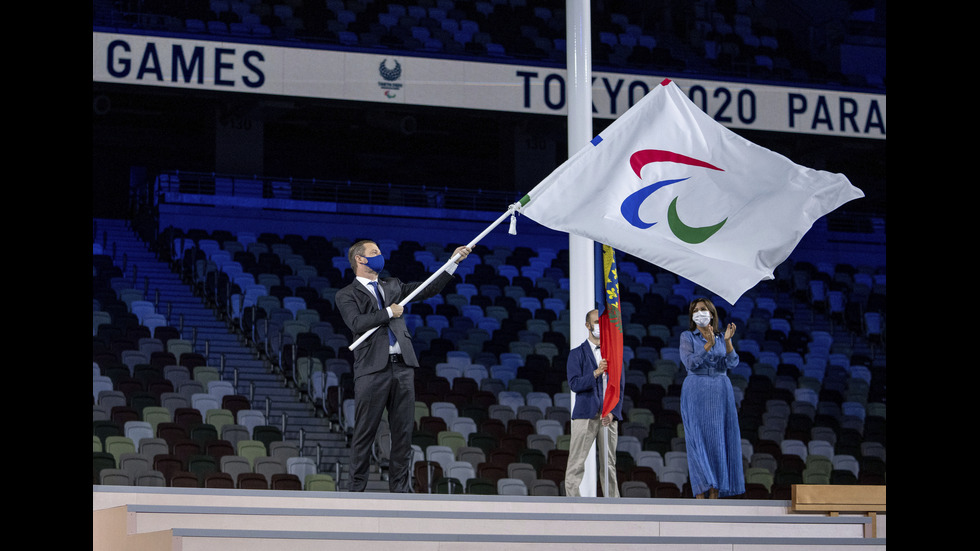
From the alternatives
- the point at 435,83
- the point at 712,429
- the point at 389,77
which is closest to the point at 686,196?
the point at 712,429

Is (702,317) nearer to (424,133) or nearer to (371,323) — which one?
(371,323)

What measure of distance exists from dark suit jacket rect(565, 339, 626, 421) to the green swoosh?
1.13m

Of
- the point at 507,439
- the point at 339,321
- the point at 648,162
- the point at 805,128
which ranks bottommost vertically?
the point at 507,439

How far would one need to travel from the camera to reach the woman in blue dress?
7.43 meters

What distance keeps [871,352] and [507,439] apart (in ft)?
24.2

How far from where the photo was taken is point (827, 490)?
6676 millimetres

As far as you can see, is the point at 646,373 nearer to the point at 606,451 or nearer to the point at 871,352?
the point at 871,352

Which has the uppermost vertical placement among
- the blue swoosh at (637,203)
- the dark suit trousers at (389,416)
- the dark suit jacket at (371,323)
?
the blue swoosh at (637,203)

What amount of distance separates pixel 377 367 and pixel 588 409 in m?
1.60

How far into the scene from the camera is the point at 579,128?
8773 millimetres

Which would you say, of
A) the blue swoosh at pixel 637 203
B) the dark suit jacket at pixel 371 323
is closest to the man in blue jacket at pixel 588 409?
the blue swoosh at pixel 637 203

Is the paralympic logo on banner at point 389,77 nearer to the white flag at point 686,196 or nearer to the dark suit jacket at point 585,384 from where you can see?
the dark suit jacket at point 585,384

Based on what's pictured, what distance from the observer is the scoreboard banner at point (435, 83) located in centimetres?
1308
